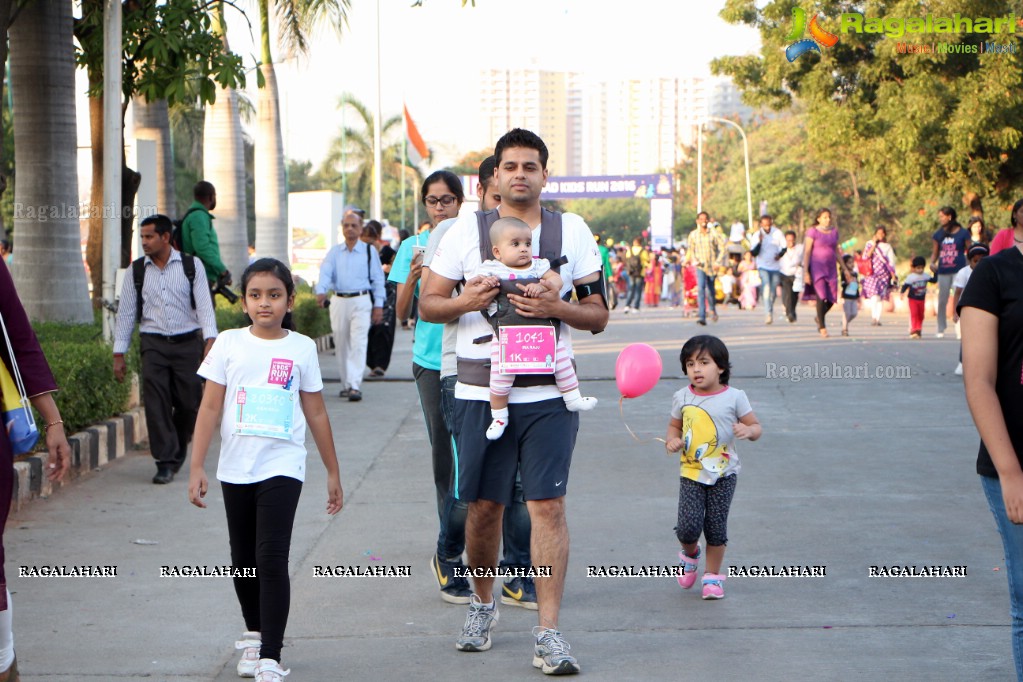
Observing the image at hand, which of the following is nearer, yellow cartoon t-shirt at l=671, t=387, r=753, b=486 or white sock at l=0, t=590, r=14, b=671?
white sock at l=0, t=590, r=14, b=671

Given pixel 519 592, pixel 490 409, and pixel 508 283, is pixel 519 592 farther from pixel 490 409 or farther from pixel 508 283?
pixel 508 283

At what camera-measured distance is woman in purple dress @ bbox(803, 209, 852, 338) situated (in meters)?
18.7

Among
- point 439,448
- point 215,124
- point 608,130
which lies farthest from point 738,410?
point 608,130

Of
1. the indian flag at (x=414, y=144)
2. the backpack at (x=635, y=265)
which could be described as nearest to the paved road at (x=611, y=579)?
the backpack at (x=635, y=265)

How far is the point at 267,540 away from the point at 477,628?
3.09 feet

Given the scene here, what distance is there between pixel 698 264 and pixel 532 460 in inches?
657

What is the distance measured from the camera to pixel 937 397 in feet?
40.3

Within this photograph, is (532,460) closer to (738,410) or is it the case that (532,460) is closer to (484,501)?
(484,501)

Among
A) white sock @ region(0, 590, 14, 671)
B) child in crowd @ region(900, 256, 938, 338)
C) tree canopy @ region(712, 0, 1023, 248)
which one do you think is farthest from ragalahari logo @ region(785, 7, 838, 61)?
white sock @ region(0, 590, 14, 671)

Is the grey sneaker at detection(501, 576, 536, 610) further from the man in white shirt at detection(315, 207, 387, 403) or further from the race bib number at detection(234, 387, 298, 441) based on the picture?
the man in white shirt at detection(315, 207, 387, 403)

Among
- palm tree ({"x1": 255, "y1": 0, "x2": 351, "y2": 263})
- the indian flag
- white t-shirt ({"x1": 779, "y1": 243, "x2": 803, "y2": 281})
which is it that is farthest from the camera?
the indian flag

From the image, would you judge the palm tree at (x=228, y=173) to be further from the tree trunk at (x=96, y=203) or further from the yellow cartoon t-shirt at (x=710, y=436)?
the yellow cartoon t-shirt at (x=710, y=436)

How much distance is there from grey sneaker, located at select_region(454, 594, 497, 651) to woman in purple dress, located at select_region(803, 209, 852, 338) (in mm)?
14413

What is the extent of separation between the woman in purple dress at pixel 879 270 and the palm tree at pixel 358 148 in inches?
1431
